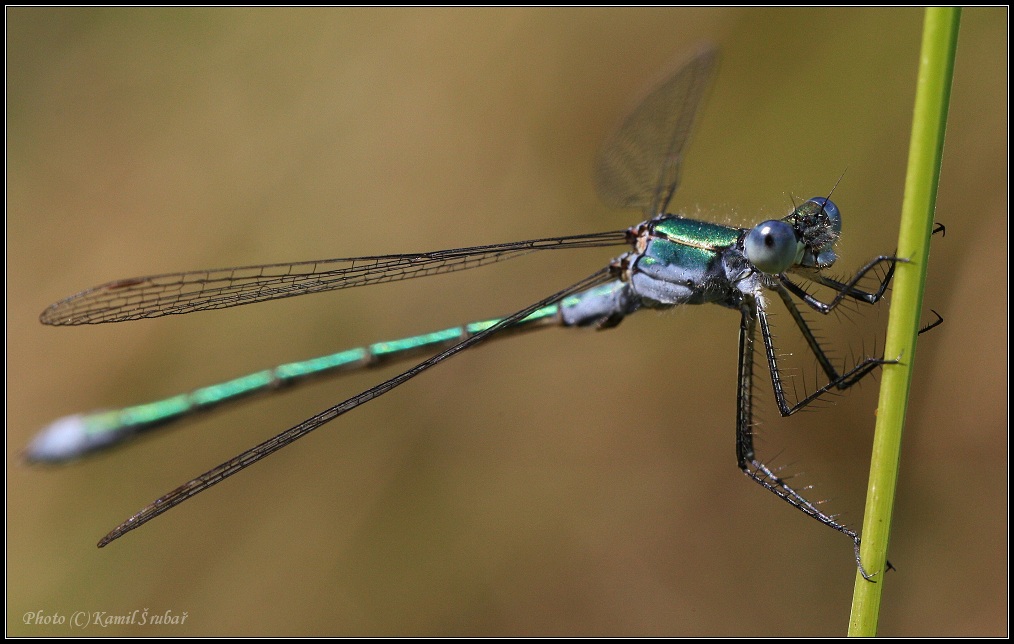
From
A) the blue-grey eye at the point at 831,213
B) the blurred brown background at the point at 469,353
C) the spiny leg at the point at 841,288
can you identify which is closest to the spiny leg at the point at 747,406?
the spiny leg at the point at 841,288

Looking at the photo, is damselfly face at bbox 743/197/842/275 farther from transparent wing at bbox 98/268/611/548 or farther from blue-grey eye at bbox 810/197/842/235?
transparent wing at bbox 98/268/611/548

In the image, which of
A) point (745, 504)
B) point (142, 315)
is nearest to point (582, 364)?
point (745, 504)

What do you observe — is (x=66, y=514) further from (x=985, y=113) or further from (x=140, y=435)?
(x=985, y=113)

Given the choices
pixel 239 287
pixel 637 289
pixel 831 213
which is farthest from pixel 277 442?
pixel 831 213

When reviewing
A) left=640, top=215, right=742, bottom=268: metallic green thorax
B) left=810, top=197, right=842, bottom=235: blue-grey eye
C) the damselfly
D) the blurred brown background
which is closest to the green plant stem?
the damselfly

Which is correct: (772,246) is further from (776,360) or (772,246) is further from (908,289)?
(908,289)

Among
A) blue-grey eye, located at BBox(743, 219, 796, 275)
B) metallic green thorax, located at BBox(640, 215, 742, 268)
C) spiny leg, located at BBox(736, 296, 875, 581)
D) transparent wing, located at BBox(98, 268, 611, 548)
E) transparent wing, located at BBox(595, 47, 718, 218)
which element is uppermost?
transparent wing, located at BBox(595, 47, 718, 218)
